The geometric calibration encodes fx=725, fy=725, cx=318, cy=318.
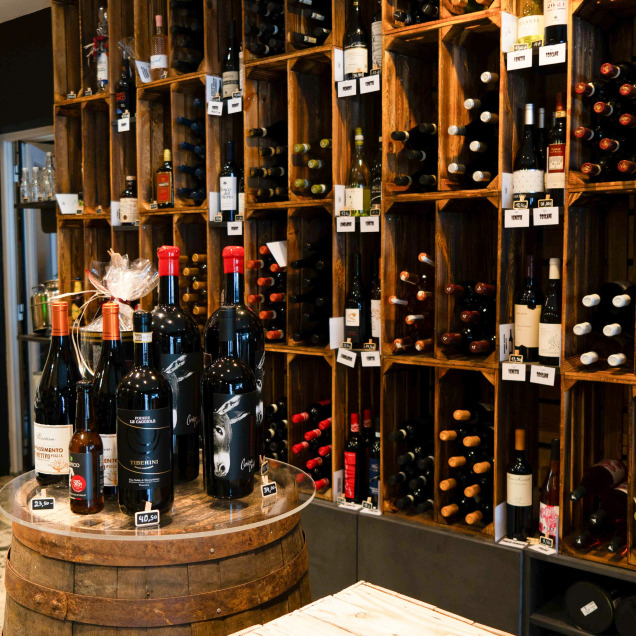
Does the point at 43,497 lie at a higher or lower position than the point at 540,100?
lower

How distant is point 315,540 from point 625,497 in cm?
130

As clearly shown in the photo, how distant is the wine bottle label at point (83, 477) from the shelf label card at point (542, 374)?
5.21ft

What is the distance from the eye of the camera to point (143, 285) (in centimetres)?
229

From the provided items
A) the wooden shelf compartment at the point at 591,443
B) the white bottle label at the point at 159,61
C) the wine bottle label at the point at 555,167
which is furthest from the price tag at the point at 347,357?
the white bottle label at the point at 159,61

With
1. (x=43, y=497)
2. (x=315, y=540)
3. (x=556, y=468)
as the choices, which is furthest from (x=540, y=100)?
(x=43, y=497)

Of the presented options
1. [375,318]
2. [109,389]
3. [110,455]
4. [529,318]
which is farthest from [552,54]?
[110,455]

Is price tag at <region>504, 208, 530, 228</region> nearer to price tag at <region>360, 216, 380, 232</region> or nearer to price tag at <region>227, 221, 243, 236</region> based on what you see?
price tag at <region>360, 216, 380, 232</region>

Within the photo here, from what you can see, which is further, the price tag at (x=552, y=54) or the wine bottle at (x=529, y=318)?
the wine bottle at (x=529, y=318)

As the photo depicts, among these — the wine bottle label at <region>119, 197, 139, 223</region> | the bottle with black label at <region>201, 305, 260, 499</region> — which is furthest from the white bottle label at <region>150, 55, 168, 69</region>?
the bottle with black label at <region>201, 305, 260, 499</region>

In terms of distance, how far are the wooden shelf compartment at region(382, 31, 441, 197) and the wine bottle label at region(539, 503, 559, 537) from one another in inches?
51.3

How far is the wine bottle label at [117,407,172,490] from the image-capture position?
156cm

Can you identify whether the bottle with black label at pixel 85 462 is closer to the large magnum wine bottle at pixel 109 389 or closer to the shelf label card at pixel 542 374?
the large magnum wine bottle at pixel 109 389

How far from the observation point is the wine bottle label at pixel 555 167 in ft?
8.36

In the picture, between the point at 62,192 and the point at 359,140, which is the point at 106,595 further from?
the point at 62,192
